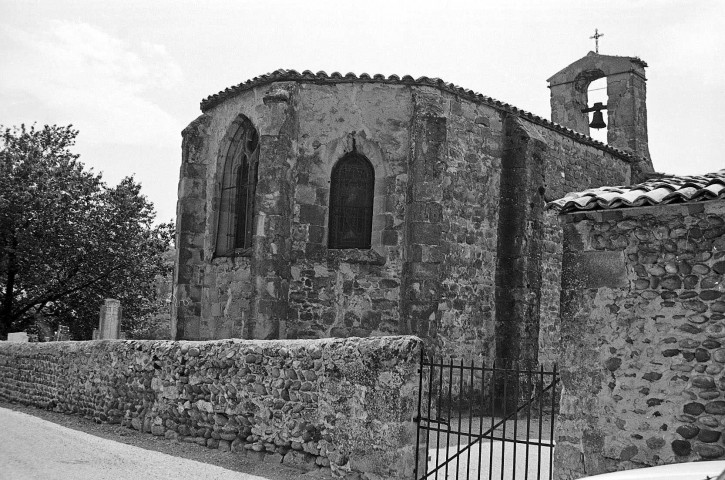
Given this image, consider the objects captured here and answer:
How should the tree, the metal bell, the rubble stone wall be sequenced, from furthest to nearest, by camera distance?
the tree, the metal bell, the rubble stone wall

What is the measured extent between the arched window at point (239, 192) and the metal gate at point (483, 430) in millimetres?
5007

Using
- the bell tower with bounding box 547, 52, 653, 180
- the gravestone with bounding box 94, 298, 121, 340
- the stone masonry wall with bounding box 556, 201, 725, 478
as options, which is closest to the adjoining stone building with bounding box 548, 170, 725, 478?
the stone masonry wall with bounding box 556, 201, 725, 478

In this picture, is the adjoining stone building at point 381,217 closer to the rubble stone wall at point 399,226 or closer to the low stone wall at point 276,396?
the rubble stone wall at point 399,226

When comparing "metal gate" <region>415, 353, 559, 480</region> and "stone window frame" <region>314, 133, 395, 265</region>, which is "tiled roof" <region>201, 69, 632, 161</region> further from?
"metal gate" <region>415, 353, 559, 480</region>

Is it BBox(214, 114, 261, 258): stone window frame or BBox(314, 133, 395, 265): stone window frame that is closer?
BBox(314, 133, 395, 265): stone window frame

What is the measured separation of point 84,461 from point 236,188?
7594 millimetres

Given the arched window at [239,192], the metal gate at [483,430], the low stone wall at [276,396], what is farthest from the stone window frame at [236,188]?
the metal gate at [483,430]

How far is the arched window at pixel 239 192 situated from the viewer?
14883 mm

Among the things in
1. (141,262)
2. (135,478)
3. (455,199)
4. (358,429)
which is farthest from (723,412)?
(141,262)

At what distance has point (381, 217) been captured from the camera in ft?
44.5

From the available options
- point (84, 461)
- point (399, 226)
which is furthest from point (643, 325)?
point (399, 226)

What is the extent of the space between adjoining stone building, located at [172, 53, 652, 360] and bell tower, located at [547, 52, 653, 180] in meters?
3.68

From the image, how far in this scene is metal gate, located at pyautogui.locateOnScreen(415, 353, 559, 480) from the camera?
646 cm

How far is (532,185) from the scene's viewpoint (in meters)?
14.4
